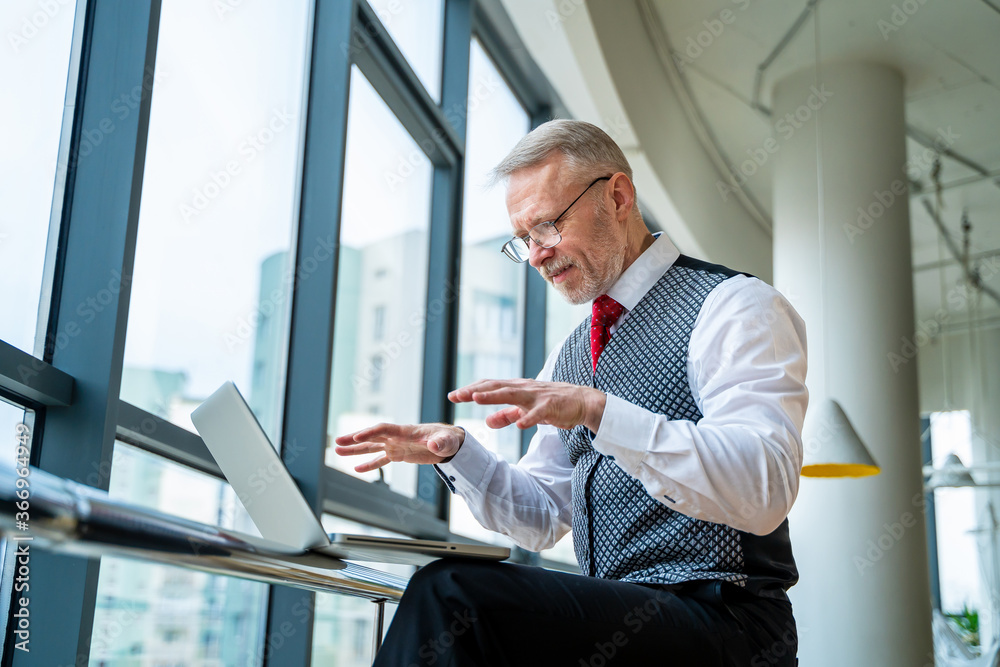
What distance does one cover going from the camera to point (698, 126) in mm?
6645

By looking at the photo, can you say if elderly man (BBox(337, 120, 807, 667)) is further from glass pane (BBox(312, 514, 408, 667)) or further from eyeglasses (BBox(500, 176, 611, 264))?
glass pane (BBox(312, 514, 408, 667))

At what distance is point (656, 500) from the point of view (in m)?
1.51

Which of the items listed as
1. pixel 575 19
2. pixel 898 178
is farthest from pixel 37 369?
pixel 898 178

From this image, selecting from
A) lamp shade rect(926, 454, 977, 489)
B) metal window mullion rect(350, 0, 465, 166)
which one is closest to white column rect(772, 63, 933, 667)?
lamp shade rect(926, 454, 977, 489)

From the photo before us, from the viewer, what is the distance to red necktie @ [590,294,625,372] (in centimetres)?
180

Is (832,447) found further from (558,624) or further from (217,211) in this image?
(558,624)

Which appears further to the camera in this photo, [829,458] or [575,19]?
[575,19]

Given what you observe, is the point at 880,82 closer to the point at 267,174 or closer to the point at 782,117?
the point at 782,117

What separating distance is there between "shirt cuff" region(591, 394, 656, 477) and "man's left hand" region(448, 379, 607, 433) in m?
0.01

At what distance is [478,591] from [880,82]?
5.26 meters

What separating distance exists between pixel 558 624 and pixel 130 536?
1.96 feet
